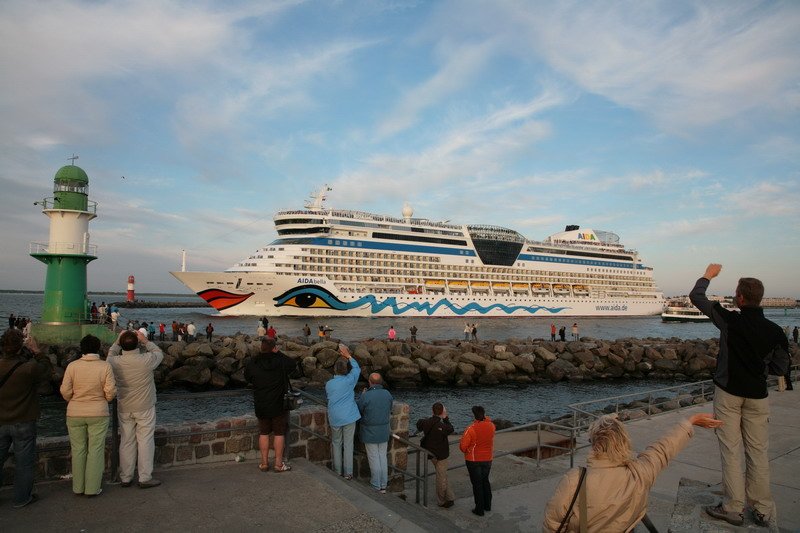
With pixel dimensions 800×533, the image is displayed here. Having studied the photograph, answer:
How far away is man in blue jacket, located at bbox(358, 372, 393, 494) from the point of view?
229 inches

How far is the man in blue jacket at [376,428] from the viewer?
229 inches

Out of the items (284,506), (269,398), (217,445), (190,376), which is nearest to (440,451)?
(269,398)

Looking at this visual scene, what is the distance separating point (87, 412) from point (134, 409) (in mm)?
381

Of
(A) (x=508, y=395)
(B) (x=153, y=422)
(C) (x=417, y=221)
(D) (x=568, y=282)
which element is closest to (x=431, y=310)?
(C) (x=417, y=221)

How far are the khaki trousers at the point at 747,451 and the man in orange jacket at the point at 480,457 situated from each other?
2675 mm

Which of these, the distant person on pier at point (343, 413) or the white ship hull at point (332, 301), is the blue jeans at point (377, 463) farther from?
the white ship hull at point (332, 301)

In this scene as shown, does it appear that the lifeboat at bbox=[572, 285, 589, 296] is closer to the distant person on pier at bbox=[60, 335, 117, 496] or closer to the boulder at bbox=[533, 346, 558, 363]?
the boulder at bbox=[533, 346, 558, 363]

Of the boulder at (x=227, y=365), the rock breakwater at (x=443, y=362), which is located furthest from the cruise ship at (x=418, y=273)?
the boulder at (x=227, y=365)

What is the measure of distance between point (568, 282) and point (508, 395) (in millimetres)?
53978

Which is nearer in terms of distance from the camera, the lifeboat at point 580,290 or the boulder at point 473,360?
the boulder at point 473,360

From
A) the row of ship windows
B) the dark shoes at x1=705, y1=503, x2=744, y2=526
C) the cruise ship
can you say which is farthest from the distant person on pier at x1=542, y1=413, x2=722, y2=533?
the row of ship windows

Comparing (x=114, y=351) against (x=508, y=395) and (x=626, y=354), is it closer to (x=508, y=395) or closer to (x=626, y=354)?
(x=508, y=395)

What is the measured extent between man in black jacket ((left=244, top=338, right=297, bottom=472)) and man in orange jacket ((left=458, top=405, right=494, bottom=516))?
2.00m

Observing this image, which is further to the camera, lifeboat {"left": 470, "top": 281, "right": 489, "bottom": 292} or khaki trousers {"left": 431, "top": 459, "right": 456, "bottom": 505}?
lifeboat {"left": 470, "top": 281, "right": 489, "bottom": 292}
